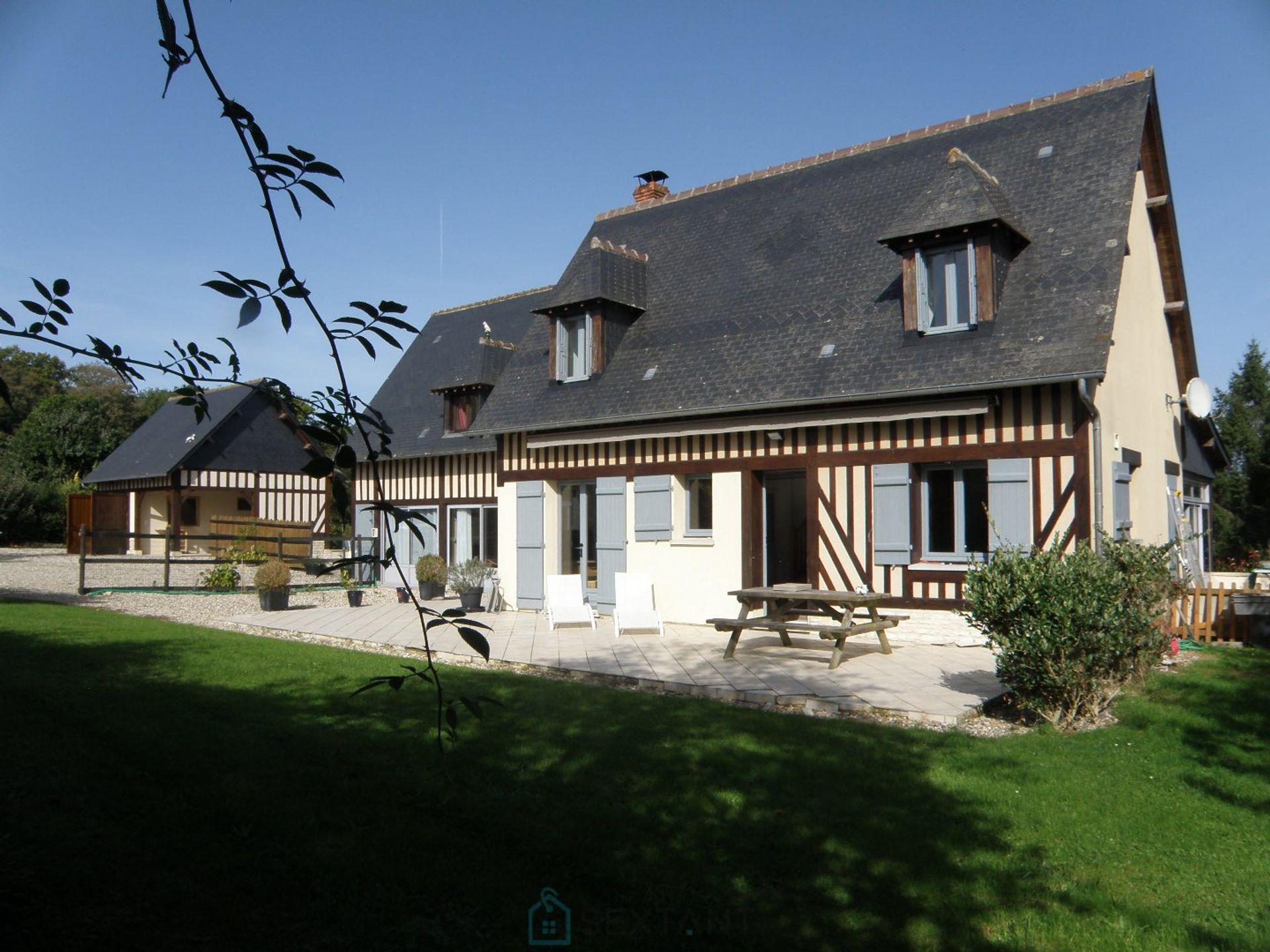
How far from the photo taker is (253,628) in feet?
41.9

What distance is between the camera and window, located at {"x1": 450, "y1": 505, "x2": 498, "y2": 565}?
63.6ft

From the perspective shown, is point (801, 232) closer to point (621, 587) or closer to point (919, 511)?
point (919, 511)

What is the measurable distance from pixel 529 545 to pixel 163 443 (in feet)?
70.6

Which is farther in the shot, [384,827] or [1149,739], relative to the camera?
[1149,739]

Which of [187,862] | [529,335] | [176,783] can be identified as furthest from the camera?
[529,335]

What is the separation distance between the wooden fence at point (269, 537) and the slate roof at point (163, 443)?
2.40 m

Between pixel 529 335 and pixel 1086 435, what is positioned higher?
pixel 529 335

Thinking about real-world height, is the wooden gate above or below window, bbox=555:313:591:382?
below

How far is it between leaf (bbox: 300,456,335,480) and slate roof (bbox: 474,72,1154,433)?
9.22 m

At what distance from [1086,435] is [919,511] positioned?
2.00 metres

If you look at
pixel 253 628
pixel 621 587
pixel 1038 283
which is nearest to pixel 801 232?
pixel 1038 283

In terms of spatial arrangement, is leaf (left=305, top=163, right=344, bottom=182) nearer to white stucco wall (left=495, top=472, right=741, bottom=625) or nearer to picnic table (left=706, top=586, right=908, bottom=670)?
picnic table (left=706, top=586, right=908, bottom=670)

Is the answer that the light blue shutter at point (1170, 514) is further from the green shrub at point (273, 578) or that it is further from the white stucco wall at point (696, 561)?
the green shrub at point (273, 578)

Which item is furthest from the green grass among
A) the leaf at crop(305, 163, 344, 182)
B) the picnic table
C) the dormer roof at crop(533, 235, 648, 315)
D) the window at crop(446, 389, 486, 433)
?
the window at crop(446, 389, 486, 433)
